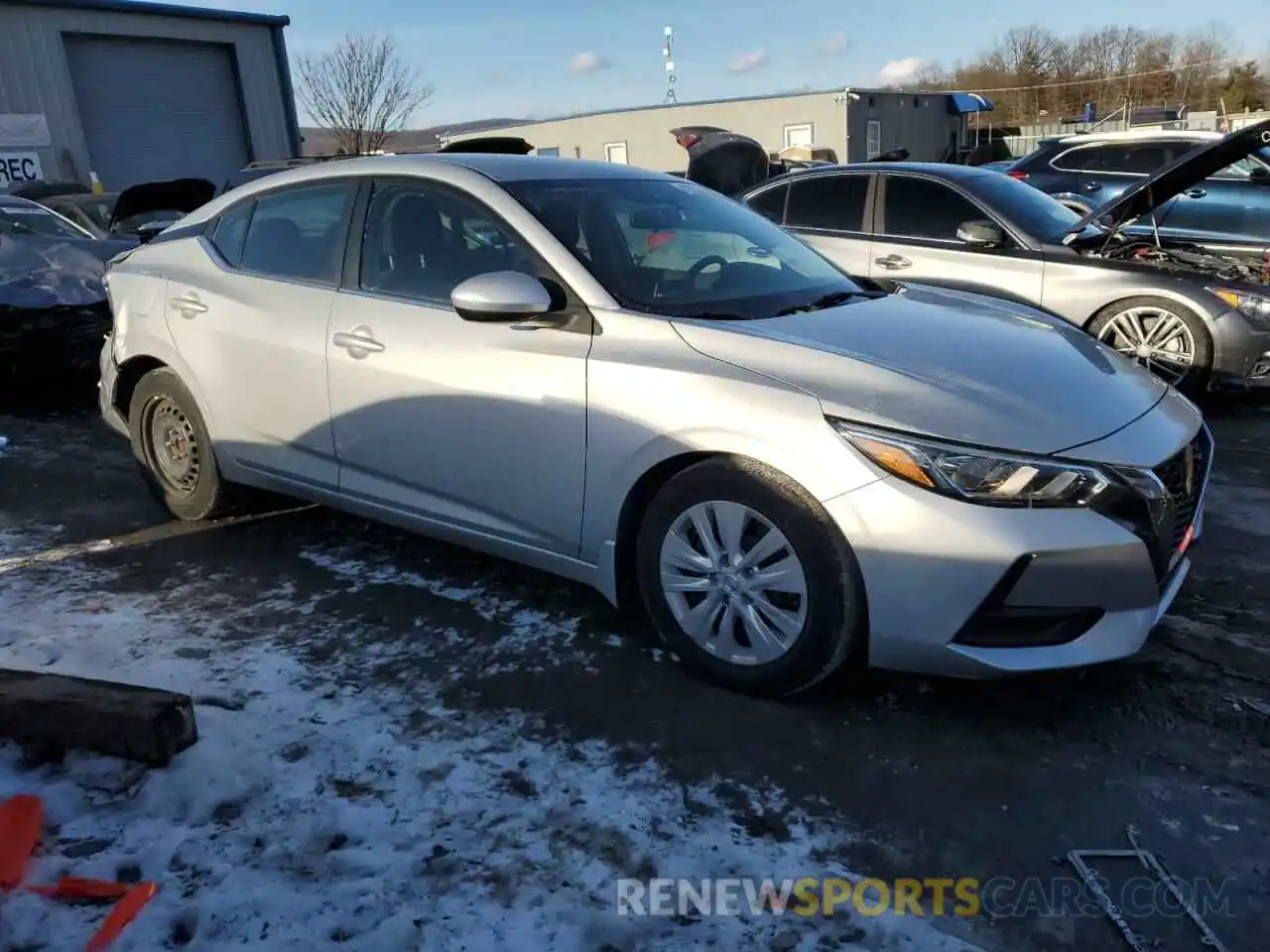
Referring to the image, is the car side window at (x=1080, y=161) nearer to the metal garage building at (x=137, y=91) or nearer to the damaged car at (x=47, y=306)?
the damaged car at (x=47, y=306)

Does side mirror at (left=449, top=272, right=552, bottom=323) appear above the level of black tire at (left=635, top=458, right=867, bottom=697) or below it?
above

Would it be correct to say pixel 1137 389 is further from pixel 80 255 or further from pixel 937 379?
pixel 80 255

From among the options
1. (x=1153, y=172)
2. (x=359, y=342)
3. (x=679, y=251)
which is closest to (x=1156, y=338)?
(x=1153, y=172)

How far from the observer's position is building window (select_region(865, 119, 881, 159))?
3067 centimetres

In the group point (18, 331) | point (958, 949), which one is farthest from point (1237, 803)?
point (18, 331)

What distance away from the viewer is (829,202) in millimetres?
7262

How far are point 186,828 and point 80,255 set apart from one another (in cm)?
593

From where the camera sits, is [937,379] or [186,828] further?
[937,379]

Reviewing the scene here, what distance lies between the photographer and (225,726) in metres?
2.86

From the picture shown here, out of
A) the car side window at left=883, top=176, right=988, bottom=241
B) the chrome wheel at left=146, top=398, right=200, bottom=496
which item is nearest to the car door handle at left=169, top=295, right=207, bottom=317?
the chrome wheel at left=146, top=398, right=200, bottom=496

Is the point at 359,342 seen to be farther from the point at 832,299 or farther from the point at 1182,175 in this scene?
the point at 1182,175

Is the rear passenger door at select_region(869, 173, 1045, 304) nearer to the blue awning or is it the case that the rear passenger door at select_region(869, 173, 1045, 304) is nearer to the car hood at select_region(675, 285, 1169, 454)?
the car hood at select_region(675, 285, 1169, 454)

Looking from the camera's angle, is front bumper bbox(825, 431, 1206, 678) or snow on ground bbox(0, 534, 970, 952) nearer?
snow on ground bbox(0, 534, 970, 952)

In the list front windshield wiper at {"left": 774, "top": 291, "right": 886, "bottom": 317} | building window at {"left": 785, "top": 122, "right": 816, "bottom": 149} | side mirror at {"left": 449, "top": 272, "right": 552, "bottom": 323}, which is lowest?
front windshield wiper at {"left": 774, "top": 291, "right": 886, "bottom": 317}
